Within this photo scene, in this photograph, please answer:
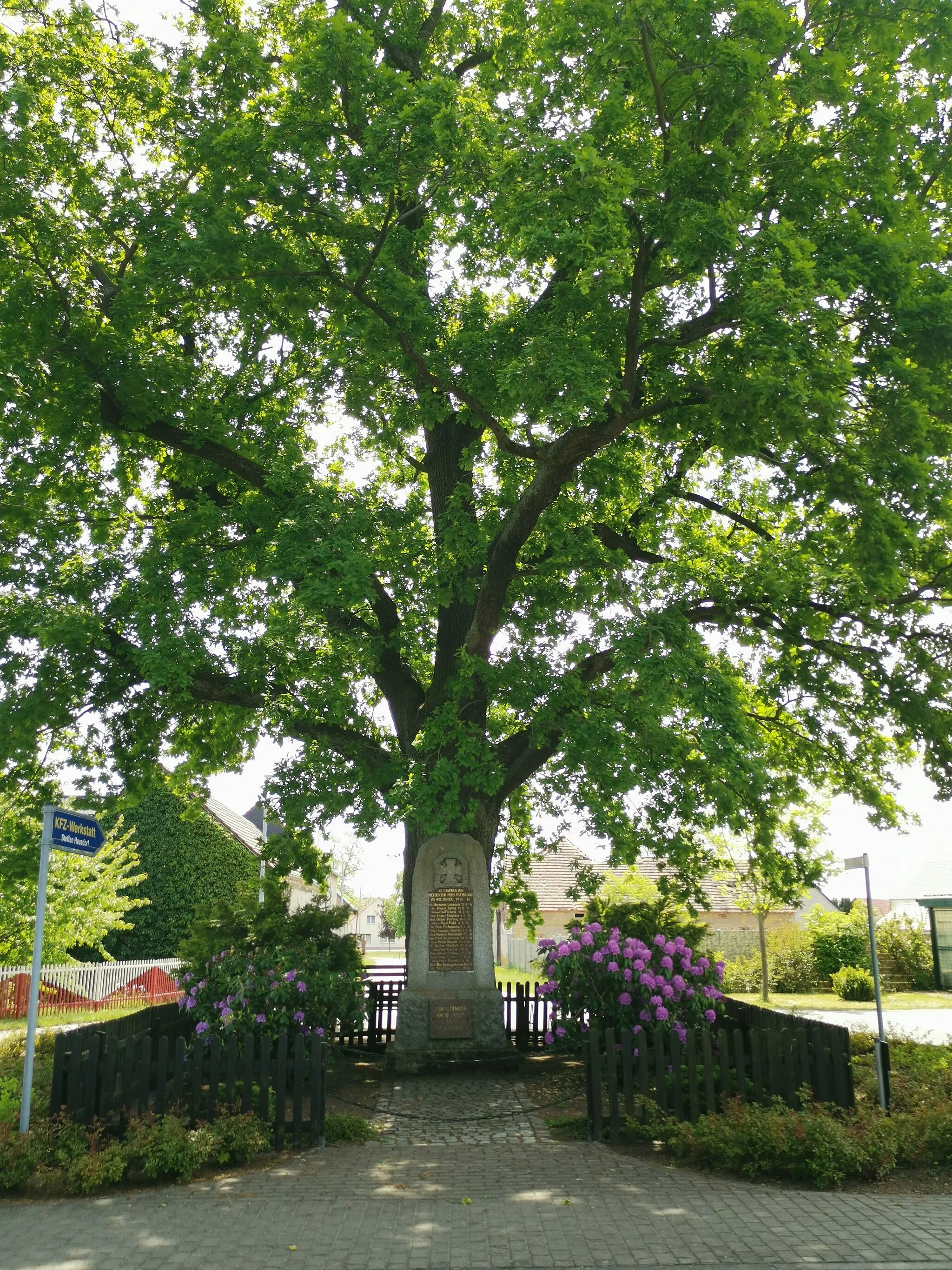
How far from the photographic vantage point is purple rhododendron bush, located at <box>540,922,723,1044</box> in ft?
35.0

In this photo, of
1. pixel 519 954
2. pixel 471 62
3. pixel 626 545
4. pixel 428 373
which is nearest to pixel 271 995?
pixel 428 373

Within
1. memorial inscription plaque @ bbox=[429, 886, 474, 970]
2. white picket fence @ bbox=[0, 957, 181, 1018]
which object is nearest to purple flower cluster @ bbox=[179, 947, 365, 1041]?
memorial inscription plaque @ bbox=[429, 886, 474, 970]

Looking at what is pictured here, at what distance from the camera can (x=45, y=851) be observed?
30.0 ft

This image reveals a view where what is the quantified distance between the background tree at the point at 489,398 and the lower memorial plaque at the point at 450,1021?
93.2 inches

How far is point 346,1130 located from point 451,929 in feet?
14.9

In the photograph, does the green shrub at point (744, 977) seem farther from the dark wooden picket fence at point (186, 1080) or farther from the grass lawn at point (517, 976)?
the dark wooden picket fence at point (186, 1080)

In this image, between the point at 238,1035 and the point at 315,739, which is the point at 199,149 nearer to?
the point at 315,739

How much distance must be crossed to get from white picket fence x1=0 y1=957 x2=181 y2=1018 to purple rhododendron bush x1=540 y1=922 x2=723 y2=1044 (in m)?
15.8

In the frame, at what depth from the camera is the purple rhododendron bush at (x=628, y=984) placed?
10.7 m

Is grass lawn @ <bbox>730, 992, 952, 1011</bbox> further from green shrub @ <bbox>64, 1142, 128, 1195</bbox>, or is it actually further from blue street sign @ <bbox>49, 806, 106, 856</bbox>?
green shrub @ <bbox>64, 1142, 128, 1195</bbox>

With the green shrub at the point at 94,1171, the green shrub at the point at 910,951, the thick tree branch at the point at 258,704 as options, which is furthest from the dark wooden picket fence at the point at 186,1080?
the green shrub at the point at 910,951

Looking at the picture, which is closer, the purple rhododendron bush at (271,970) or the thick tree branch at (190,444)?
the purple rhododendron bush at (271,970)

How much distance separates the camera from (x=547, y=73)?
34.9 ft

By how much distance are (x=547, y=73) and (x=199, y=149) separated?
437 cm
